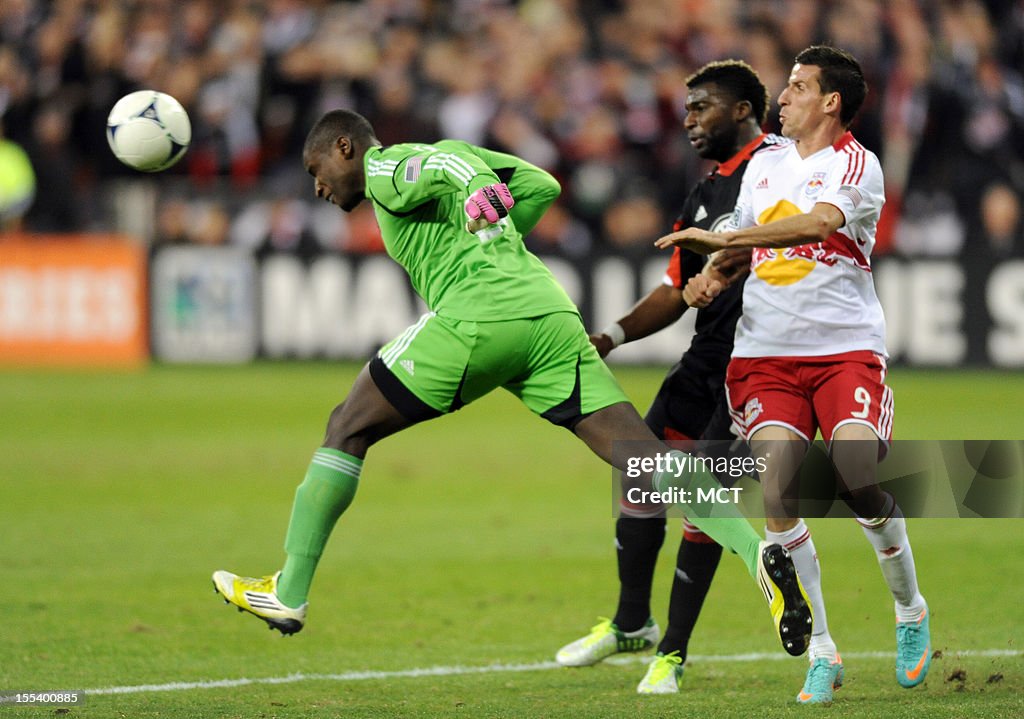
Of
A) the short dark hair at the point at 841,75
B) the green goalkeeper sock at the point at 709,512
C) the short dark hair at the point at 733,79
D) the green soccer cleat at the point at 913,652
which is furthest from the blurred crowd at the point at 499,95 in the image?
the green goalkeeper sock at the point at 709,512

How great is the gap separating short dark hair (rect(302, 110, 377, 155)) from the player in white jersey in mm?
1496

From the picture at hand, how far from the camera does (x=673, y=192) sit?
1883cm

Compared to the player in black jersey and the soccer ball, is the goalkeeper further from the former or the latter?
the soccer ball

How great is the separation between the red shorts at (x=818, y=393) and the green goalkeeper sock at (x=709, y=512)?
28cm

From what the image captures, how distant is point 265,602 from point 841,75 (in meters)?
2.90

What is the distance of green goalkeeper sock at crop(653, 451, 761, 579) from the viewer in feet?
18.5

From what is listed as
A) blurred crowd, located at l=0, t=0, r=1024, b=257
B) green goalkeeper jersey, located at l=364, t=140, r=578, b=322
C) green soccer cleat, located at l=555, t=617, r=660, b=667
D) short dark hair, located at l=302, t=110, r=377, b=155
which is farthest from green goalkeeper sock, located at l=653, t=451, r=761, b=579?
blurred crowd, located at l=0, t=0, r=1024, b=257

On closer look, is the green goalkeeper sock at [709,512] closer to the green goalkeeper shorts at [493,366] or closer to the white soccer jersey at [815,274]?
the green goalkeeper shorts at [493,366]

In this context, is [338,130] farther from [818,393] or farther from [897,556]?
[897,556]

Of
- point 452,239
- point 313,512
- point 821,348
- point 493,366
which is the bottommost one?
point 313,512

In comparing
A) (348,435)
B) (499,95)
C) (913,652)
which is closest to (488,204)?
(348,435)

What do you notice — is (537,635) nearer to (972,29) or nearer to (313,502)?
(313,502)

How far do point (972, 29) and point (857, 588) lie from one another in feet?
40.6

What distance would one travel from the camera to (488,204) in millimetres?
5516
